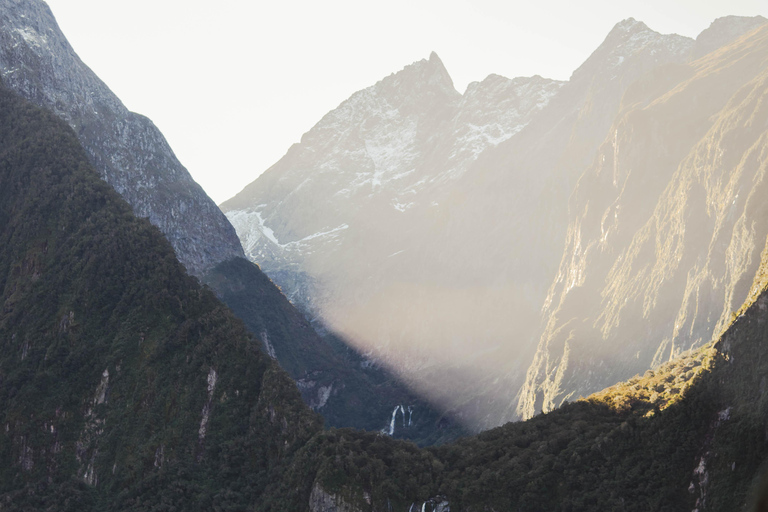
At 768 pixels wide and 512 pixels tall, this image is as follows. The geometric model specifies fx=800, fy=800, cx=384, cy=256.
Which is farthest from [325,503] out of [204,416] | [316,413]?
[204,416]

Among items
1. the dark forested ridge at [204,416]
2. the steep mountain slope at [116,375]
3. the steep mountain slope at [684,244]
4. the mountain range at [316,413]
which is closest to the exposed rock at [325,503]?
the dark forested ridge at [204,416]

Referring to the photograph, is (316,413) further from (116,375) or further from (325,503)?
(116,375)

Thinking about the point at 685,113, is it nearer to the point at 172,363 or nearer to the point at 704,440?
the point at 704,440

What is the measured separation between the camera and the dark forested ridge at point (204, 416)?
3917 inches

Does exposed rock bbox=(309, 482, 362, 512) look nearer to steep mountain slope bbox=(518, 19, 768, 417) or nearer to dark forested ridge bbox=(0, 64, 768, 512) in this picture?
dark forested ridge bbox=(0, 64, 768, 512)

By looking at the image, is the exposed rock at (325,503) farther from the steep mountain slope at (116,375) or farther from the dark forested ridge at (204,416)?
the steep mountain slope at (116,375)

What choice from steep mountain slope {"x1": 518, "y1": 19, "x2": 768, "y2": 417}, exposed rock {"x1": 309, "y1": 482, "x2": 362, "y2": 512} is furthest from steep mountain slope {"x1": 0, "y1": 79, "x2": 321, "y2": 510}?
steep mountain slope {"x1": 518, "y1": 19, "x2": 768, "y2": 417}

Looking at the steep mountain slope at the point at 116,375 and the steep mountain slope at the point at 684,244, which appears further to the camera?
the steep mountain slope at the point at 684,244

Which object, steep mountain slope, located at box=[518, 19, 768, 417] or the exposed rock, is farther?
steep mountain slope, located at box=[518, 19, 768, 417]

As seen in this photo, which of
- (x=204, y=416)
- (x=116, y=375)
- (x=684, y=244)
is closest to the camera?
(x=204, y=416)

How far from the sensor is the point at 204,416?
14350 centimetres

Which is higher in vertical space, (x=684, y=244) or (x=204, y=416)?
(x=684, y=244)

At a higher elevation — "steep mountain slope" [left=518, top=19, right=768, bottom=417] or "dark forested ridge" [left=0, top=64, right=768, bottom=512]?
"steep mountain slope" [left=518, top=19, right=768, bottom=417]

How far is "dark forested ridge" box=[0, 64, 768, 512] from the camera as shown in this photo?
326 ft
